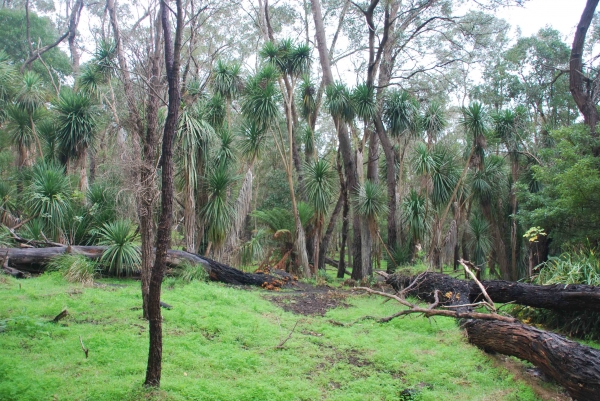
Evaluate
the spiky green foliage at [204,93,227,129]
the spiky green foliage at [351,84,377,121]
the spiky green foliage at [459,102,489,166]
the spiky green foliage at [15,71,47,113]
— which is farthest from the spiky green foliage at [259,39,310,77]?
the spiky green foliage at [15,71,47,113]

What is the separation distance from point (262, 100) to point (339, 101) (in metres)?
2.70

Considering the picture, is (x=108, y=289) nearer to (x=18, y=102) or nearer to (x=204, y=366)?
(x=204, y=366)

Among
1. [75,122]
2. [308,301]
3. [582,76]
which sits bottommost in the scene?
[308,301]

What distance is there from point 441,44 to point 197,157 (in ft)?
52.8

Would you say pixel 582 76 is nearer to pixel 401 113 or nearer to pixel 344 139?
pixel 401 113

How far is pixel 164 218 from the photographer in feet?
15.8

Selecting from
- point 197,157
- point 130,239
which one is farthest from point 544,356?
point 197,157

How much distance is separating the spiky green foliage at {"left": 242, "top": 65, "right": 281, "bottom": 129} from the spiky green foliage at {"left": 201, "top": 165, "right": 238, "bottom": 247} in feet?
7.06

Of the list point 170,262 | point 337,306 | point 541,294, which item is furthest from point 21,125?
point 541,294

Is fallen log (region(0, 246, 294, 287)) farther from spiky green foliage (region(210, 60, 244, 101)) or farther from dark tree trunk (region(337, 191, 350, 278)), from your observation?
spiky green foliage (region(210, 60, 244, 101))

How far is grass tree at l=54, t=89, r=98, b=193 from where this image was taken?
47.8ft

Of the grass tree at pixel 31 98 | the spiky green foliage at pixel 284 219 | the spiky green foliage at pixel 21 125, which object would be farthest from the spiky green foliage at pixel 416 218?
the spiky green foliage at pixel 21 125

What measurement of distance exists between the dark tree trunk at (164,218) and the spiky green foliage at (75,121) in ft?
36.3

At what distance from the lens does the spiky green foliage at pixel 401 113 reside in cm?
1577
